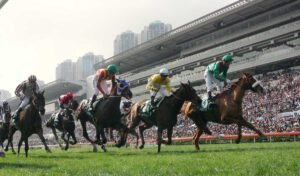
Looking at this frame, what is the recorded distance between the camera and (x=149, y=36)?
113 meters

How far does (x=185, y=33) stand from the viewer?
2109 inches

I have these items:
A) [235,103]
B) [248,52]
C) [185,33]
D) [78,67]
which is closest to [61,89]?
[185,33]

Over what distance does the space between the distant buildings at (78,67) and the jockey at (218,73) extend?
13387 centimetres

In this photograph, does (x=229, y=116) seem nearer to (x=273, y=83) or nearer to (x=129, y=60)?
(x=273, y=83)

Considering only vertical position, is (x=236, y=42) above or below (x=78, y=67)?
below

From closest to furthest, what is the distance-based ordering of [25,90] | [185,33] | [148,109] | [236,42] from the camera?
[25,90] < [148,109] < [236,42] < [185,33]

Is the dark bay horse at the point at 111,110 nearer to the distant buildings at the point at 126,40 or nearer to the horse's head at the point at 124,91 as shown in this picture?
the horse's head at the point at 124,91

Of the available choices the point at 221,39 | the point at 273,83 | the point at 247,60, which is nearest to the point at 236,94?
the point at 273,83

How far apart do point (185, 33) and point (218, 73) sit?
4221 cm

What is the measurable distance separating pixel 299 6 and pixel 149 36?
247ft

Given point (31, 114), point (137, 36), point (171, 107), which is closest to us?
point (171, 107)

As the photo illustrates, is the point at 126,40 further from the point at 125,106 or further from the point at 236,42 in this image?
the point at 125,106

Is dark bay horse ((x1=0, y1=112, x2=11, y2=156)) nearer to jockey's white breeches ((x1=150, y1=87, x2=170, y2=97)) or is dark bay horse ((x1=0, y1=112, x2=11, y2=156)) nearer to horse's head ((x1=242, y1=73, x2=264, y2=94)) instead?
jockey's white breeches ((x1=150, y1=87, x2=170, y2=97))

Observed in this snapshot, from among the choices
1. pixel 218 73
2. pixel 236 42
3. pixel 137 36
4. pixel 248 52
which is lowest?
pixel 218 73
